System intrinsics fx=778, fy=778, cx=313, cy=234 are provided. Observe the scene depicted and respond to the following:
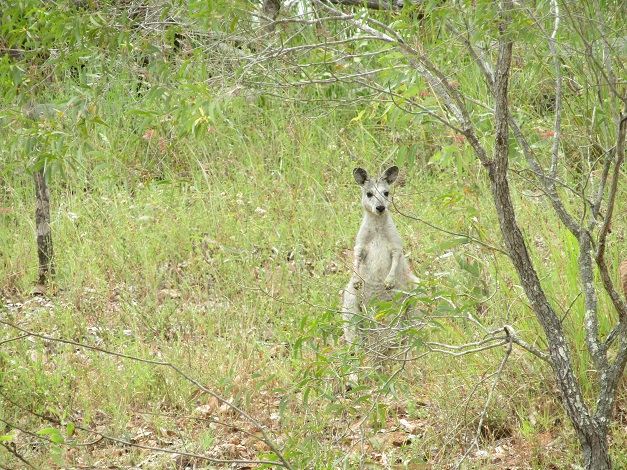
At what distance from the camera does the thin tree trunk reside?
27.1ft

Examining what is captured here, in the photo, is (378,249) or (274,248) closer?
(378,249)

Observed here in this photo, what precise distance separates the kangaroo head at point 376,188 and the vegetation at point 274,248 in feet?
1.81

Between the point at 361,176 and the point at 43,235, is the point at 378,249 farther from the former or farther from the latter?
the point at 43,235

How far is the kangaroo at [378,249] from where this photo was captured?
21.4 ft

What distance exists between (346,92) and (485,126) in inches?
236

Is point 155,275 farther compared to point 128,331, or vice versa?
point 155,275

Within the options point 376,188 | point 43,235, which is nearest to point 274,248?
point 376,188

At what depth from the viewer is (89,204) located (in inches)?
374

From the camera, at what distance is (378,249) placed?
6672 mm

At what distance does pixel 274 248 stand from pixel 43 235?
251 cm

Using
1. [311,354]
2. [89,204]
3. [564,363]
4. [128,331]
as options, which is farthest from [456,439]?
[89,204]

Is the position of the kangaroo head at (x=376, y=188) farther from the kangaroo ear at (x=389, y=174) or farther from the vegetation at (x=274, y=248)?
the vegetation at (x=274, y=248)

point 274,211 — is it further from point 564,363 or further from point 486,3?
point 486,3

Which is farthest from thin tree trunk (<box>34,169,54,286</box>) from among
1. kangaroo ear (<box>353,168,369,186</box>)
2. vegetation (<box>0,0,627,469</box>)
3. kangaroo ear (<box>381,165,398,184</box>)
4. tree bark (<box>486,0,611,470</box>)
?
tree bark (<box>486,0,611,470</box>)
